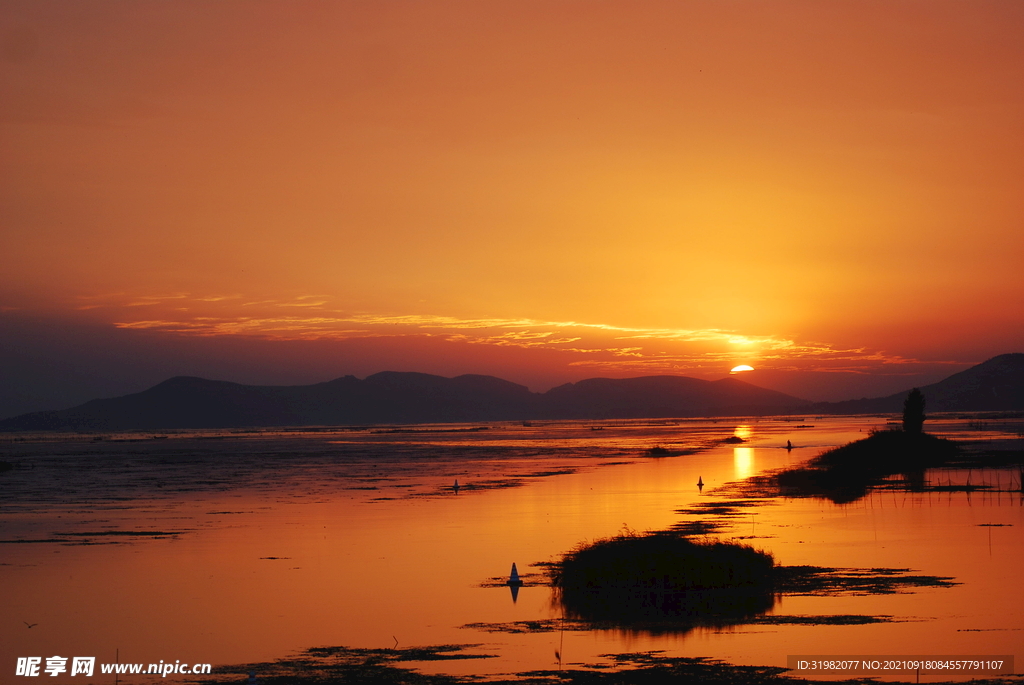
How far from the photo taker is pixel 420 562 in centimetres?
2833

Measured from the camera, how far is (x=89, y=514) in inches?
1720

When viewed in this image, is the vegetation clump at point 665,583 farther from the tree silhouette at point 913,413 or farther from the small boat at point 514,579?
the tree silhouette at point 913,413

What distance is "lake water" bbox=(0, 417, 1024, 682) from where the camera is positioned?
18328 mm

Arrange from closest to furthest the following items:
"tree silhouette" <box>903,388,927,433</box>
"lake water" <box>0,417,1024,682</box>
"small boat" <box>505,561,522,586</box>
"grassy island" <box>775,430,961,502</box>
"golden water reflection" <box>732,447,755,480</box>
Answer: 1. "lake water" <box>0,417,1024,682</box>
2. "small boat" <box>505,561,522,586</box>
3. "grassy island" <box>775,430,961,502</box>
4. "golden water reflection" <box>732,447,755,480</box>
5. "tree silhouette" <box>903,388,927,433</box>

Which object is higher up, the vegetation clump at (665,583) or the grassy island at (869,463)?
the vegetation clump at (665,583)

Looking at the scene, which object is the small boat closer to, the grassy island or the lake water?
the lake water

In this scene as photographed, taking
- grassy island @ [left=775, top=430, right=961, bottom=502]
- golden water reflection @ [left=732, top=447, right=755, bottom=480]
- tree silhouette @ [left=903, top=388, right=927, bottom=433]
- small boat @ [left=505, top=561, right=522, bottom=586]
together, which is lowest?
golden water reflection @ [left=732, top=447, right=755, bottom=480]

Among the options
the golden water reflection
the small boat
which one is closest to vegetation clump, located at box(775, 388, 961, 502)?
the golden water reflection

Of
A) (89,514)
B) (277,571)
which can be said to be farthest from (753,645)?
(89,514)

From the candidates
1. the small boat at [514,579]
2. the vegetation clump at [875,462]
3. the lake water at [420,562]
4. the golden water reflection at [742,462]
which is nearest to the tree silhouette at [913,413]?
the vegetation clump at [875,462]

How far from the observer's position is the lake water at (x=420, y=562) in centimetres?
1833

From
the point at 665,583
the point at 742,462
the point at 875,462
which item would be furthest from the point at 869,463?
the point at 665,583

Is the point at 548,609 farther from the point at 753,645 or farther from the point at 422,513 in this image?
the point at 422,513

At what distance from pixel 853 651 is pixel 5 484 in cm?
6297
